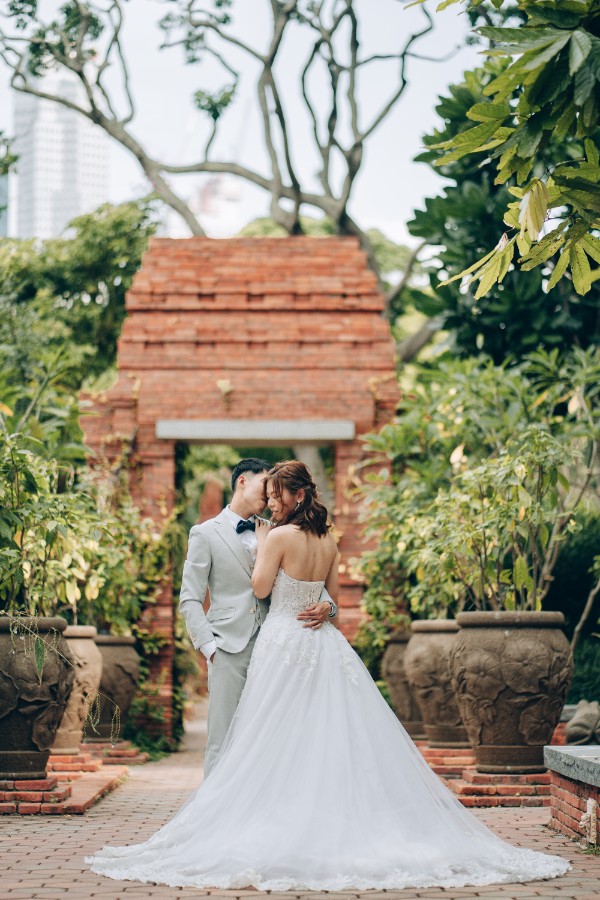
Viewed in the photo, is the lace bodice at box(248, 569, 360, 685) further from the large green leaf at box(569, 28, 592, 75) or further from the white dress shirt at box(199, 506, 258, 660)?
the large green leaf at box(569, 28, 592, 75)

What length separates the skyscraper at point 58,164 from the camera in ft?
525

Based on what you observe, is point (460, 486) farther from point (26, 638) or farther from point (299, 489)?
point (299, 489)

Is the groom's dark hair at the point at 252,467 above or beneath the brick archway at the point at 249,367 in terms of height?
beneath

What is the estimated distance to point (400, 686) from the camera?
35.6 ft

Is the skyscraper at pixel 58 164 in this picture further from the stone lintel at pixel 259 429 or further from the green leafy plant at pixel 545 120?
the green leafy plant at pixel 545 120

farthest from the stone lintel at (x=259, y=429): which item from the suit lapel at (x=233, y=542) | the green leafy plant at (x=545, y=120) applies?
the green leafy plant at (x=545, y=120)

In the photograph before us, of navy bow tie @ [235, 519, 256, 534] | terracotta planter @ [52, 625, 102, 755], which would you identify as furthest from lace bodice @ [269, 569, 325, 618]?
terracotta planter @ [52, 625, 102, 755]

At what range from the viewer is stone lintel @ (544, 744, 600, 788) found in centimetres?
549

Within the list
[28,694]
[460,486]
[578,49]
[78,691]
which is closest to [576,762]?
[28,694]

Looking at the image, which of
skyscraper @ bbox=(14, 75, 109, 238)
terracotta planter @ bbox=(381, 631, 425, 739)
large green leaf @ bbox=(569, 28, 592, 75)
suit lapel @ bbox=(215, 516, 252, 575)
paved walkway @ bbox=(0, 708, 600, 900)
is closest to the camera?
large green leaf @ bbox=(569, 28, 592, 75)

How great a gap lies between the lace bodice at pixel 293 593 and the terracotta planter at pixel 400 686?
5212 millimetres

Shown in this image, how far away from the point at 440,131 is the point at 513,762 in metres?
6.61

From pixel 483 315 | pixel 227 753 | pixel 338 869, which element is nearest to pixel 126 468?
pixel 483 315

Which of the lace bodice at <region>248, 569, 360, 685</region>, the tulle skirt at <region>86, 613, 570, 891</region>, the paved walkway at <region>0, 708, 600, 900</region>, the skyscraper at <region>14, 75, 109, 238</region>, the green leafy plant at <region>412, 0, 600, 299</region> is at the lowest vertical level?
the paved walkway at <region>0, 708, 600, 900</region>
